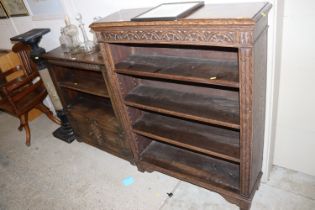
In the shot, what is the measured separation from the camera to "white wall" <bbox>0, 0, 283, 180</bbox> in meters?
1.43

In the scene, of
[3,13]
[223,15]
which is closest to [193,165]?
[223,15]

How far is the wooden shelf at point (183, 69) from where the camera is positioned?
1312 millimetres

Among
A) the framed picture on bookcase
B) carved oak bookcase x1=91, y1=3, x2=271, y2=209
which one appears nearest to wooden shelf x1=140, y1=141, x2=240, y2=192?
carved oak bookcase x1=91, y1=3, x2=271, y2=209

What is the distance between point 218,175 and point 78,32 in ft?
5.47

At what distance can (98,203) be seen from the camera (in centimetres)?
195

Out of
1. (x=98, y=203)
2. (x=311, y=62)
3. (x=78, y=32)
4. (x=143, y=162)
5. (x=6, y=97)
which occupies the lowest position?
(x=98, y=203)

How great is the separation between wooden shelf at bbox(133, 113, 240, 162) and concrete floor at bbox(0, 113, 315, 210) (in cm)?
42

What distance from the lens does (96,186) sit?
2.11m

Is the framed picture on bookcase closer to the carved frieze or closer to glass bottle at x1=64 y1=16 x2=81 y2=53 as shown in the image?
glass bottle at x1=64 y1=16 x2=81 y2=53

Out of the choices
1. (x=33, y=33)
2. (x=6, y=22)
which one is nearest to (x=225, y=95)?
(x=33, y=33)

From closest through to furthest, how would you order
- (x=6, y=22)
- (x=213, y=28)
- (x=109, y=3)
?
(x=213, y=28)
(x=109, y=3)
(x=6, y=22)

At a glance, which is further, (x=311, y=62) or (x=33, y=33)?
(x=33, y=33)

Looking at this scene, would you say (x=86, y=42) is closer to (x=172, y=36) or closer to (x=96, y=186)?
(x=172, y=36)

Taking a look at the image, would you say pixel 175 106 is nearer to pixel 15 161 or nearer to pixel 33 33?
pixel 33 33
